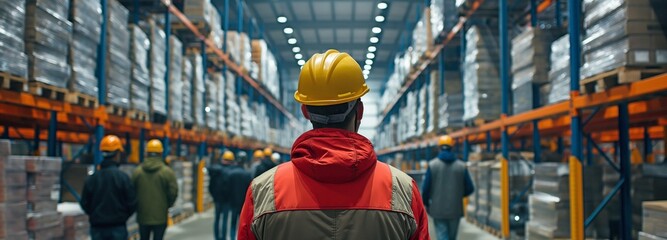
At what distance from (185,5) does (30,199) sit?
6.67m

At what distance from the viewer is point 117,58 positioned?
7.29 meters

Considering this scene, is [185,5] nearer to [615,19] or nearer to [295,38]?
[615,19]

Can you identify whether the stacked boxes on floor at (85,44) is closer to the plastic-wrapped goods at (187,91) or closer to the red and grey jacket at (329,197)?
the plastic-wrapped goods at (187,91)

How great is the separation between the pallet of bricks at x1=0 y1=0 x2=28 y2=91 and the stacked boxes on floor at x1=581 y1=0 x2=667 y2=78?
4850mm

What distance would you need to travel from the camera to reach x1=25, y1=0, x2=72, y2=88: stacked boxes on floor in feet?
17.6

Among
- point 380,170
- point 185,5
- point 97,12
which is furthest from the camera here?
point 185,5

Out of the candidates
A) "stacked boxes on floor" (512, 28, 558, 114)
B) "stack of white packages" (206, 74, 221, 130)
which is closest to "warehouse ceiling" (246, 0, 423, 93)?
"stack of white packages" (206, 74, 221, 130)

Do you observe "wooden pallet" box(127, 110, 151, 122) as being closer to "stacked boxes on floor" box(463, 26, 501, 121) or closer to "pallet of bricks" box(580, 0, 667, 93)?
"stacked boxes on floor" box(463, 26, 501, 121)

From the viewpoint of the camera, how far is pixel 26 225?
4.93 m

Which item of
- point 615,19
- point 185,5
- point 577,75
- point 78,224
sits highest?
point 185,5

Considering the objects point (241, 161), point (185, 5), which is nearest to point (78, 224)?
point (241, 161)

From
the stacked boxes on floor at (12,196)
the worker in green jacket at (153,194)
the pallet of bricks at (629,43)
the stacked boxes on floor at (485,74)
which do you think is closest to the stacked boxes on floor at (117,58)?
the worker in green jacket at (153,194)

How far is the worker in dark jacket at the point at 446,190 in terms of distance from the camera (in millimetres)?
6348

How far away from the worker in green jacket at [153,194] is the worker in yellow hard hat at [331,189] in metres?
4.65
